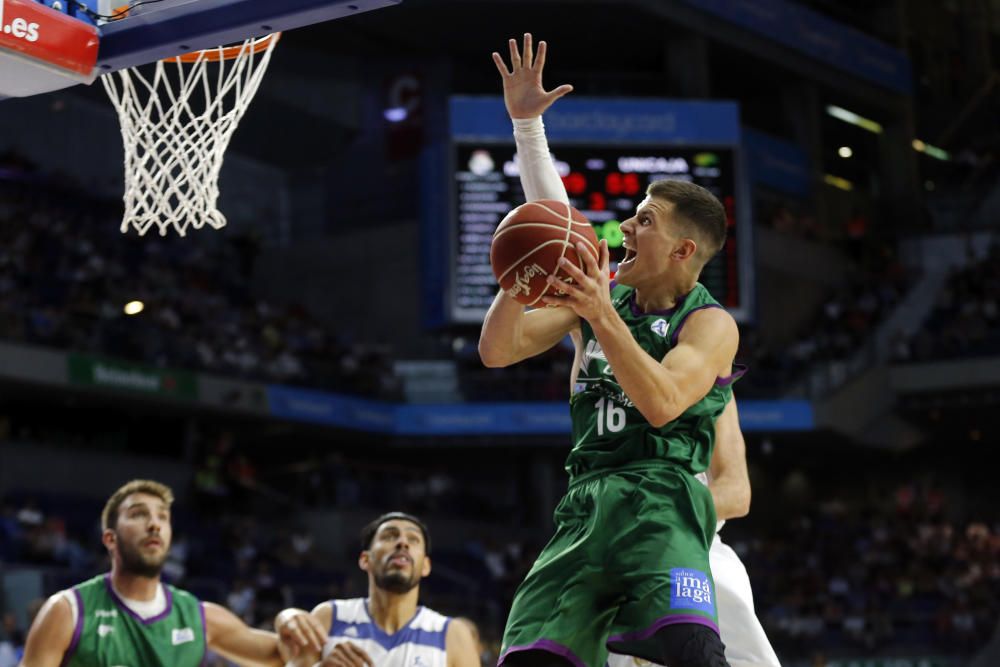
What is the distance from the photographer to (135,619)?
563 centimetres

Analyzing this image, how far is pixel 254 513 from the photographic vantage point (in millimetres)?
20328

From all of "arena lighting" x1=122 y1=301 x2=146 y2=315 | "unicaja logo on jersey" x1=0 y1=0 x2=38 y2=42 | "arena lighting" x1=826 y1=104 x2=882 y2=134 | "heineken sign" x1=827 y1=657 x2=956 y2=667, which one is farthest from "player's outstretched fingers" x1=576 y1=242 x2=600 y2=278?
"arena lighting" x1=826 y1=104 x2=882 y2=134

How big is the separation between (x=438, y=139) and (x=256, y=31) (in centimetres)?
1994

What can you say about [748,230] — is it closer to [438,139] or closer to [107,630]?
[438,139]

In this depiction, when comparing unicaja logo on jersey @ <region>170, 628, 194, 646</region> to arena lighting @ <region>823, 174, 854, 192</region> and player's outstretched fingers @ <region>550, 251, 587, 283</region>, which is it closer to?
player's outstretched fingers @ <region>550, 251, 587, 283</region>

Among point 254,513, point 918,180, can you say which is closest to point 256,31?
point 254,513

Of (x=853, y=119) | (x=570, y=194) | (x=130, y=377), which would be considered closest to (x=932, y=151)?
(x=853, y=119)

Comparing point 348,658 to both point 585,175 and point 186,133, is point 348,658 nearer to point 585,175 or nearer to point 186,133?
point 186,133

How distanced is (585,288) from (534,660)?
0.93 metres

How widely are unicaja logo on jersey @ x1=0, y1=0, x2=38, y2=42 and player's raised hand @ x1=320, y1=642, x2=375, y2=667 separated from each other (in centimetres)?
233

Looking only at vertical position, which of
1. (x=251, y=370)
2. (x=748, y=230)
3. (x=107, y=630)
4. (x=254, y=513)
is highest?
(x=748, y=230)

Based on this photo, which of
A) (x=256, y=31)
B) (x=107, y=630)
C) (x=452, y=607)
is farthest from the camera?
(x=452, y=607)

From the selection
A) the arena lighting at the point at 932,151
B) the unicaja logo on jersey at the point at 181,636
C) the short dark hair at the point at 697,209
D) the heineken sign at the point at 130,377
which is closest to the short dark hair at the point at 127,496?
the unicaja logo on jersey at the point at 181,636

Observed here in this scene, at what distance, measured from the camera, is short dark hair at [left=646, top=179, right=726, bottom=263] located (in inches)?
154
